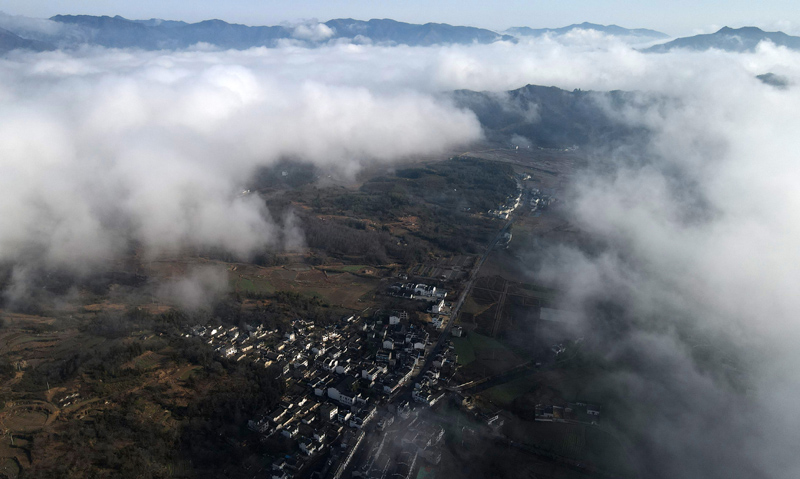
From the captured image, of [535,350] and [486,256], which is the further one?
[486,256]

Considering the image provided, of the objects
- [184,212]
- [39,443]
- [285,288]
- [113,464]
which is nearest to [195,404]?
[113,464]

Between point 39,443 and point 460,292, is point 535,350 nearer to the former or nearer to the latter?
point 460,292

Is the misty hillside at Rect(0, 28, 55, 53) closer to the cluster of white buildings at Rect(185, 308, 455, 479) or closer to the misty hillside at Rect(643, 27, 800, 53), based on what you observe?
the cluster of white buildings at Rect(185, 308, 455, 479)

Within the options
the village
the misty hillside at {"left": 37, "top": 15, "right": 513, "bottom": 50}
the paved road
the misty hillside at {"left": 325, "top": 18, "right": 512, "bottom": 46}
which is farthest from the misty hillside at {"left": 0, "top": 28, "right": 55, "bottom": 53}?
the misty hillside at {"left": 325, "top": 18, "right": 512, "bottom": 46}

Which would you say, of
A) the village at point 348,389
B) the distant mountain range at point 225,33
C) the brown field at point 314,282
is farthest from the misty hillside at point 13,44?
the village at point 348,389

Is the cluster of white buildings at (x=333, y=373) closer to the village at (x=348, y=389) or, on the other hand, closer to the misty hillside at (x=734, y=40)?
the village at (x=348, y=389)

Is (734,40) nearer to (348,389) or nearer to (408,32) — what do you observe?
(408,32)
